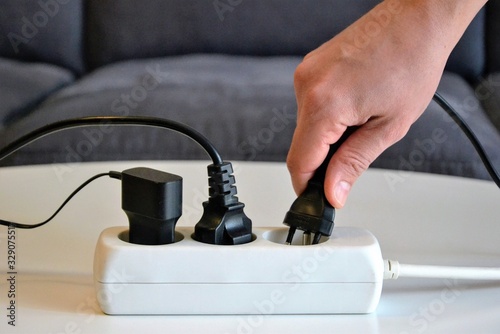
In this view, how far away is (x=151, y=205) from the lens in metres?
0.58

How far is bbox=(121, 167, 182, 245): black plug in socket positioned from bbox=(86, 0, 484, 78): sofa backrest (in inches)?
54.5

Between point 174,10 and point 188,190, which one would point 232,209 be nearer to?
point 188,190

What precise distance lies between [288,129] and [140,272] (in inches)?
36.0

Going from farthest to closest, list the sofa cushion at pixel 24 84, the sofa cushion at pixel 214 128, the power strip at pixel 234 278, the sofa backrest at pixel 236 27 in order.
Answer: the sofa backrest at pixel 236 27, the sofa cushion at pixel 24 84, the sofa cushion at pixel 214 128, the power strip at pixel 234 278

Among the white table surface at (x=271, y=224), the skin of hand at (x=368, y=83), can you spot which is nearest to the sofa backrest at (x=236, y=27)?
the white table surface at (x=271, y=224)

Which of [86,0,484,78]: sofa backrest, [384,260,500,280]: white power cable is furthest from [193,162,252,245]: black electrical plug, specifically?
[86,0,484,78]: sofa backrest

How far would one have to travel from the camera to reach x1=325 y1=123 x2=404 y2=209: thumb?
0.62m

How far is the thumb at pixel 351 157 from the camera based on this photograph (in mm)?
622

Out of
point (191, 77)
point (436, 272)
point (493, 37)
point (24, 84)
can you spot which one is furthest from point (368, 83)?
point (493, 37)

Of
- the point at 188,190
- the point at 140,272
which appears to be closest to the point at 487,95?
the point at 188,190

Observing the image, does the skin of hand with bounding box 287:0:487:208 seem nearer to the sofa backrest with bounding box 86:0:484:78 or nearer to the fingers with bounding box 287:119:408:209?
the fingers with bounding box 287:119:408:209

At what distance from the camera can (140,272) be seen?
0.56 m

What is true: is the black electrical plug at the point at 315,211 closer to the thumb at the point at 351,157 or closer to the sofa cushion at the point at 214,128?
the thumb at the point at 351,157

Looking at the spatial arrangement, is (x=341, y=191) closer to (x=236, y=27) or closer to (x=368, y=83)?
(x=368, y=83)
